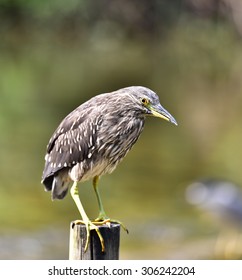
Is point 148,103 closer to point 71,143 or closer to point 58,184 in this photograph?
point 71,143

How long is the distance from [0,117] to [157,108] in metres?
11.8

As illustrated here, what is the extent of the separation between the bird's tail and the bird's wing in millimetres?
68

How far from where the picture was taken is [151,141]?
14.8 meters

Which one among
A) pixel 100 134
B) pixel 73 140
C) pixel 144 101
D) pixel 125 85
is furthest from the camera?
pixel 125 85

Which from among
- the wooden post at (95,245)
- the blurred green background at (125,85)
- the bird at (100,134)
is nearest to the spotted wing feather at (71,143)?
the bird at (100,134)

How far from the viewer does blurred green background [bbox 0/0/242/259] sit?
9836 mm

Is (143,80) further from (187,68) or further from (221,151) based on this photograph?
(221,151)

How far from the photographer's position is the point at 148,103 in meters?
4.71

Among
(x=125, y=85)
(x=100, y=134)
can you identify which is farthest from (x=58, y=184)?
(x=125, y=85)

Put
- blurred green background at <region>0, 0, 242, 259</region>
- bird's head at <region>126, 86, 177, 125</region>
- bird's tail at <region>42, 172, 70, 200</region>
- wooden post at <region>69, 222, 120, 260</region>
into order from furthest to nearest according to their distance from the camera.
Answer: blurred green background at <region>0, 0, 242, 259</region> → bird's tail at <region>42, 172, 70, 200</region> → bird's head at <region>126, 86, 177, 125</region> → wooden post at <region>69, 222, 120, 260</region>

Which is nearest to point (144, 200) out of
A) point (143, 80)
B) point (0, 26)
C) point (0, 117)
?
point (0, 117)

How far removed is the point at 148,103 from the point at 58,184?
845 mm

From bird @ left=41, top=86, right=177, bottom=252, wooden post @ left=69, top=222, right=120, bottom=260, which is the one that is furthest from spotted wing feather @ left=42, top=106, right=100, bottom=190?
wooden post @ left=69, top=222, right=120, bottom=260

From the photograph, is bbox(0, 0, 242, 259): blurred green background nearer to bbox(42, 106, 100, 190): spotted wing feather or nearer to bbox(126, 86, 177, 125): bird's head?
bbox(42, 106, 100, 190): spotted wing feather
